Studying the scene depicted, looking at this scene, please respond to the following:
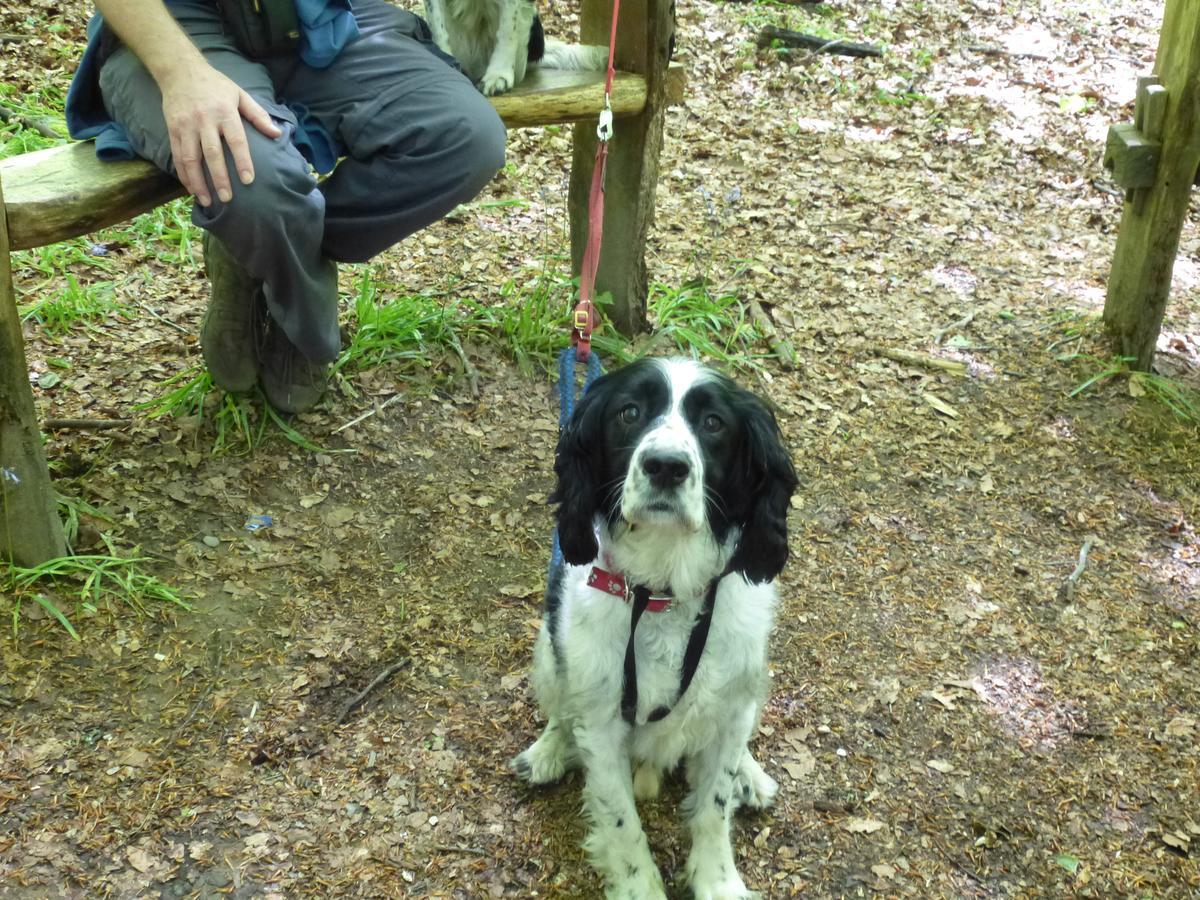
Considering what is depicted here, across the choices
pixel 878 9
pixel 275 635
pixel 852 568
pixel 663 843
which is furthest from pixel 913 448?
pixel 878 9

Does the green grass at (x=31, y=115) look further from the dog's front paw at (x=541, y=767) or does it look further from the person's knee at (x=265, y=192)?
the dog's front paw at (x=541, y=767)

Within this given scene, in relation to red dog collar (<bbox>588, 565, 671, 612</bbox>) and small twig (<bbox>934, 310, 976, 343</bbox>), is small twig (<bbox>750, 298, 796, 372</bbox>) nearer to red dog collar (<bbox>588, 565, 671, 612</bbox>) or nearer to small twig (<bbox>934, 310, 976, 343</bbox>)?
small twig (<bbox>934, 310, 976, 343</bbox>)

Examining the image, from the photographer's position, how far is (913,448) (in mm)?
4266

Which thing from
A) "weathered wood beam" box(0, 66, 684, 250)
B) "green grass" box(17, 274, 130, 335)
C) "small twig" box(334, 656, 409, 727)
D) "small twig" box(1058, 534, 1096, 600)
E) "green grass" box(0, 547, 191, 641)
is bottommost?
"small twig" box(334, 656, 409, 727)

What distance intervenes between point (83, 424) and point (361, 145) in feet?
4.68

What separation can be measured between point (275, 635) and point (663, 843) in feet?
4.23

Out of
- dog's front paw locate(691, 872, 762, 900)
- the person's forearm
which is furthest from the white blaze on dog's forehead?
the person's forearm

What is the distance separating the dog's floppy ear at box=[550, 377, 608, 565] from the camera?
7.96 feet

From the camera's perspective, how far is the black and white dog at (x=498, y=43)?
4059 millimetres

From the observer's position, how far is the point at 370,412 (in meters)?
4.05

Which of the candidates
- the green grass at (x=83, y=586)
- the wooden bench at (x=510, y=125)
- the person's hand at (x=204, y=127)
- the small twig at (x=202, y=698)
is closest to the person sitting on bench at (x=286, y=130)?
the person's hand at (x=204, y=127)

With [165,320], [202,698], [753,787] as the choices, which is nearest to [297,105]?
[165,320]

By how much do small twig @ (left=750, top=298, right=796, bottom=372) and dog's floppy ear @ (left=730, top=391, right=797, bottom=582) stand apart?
89.6 inches

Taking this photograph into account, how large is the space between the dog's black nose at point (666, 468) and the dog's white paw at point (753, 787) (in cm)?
94
